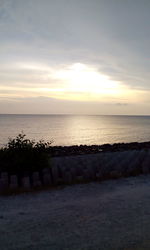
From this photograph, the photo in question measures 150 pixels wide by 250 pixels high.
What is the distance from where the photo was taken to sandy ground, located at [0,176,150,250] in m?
3.20

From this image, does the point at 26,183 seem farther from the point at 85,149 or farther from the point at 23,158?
the point at 85,149

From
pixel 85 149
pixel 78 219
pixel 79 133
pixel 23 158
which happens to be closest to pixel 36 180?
pixel 23 158

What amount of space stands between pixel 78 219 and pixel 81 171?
9.19 feet

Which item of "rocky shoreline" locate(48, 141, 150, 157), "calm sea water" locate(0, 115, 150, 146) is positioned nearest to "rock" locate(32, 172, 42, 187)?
"rocky shoreline" locate(48, 141, 150, 157)

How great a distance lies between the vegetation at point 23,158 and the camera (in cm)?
Answer: 662

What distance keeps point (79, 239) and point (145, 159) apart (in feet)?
16.5

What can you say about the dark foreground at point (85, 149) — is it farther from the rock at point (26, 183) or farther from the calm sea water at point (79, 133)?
the calm sea water at point (79, 133)

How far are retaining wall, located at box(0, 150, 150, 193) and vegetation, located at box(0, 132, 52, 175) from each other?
10.4 inches

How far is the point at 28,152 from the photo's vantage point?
726cm

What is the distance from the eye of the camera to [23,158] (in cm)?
686

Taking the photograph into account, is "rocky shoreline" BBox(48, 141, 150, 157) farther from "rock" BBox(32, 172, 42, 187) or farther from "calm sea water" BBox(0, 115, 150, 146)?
"calm sea water" BBox(0, 115, 150, 146)

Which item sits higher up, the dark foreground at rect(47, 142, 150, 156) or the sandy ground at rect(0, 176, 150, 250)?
the sandy ground at rect(0, 176, 150, 250)

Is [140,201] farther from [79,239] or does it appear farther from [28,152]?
[28,152]

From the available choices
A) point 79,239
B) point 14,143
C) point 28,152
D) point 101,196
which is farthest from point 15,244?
point 14,143
